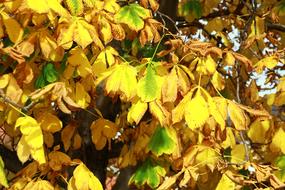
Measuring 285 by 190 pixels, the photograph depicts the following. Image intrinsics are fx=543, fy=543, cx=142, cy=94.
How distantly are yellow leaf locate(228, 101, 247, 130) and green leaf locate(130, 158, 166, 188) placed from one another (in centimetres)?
79

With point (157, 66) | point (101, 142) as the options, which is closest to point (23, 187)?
point (101, 142)

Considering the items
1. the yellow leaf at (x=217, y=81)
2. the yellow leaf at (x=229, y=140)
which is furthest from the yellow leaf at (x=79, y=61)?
the yellow leaf at (x=229, y=140)

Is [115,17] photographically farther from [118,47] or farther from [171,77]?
[118,47]

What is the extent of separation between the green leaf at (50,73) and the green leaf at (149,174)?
2.71ft

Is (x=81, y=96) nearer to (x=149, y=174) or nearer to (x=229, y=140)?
(x=149, y=174)

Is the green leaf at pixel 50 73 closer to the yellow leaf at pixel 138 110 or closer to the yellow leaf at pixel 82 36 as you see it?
the yellow leaf at pixel 82 36

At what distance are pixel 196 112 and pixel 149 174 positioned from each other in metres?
0.93

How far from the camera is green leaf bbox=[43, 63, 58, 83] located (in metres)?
2.78

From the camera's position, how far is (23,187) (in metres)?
2.76

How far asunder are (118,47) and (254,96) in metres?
1.13

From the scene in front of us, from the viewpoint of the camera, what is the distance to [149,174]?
10.6 ft

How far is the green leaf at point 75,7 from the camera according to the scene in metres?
2.60

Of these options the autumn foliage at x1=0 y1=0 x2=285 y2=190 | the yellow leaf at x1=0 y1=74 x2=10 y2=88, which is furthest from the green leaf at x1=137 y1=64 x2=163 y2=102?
the yellow leaf at x1=0 y1=74 x2=10 y2=88

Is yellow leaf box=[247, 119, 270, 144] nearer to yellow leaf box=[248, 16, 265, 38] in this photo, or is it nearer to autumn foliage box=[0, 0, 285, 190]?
autumn foliage box=[0, 0, 285, 190]
